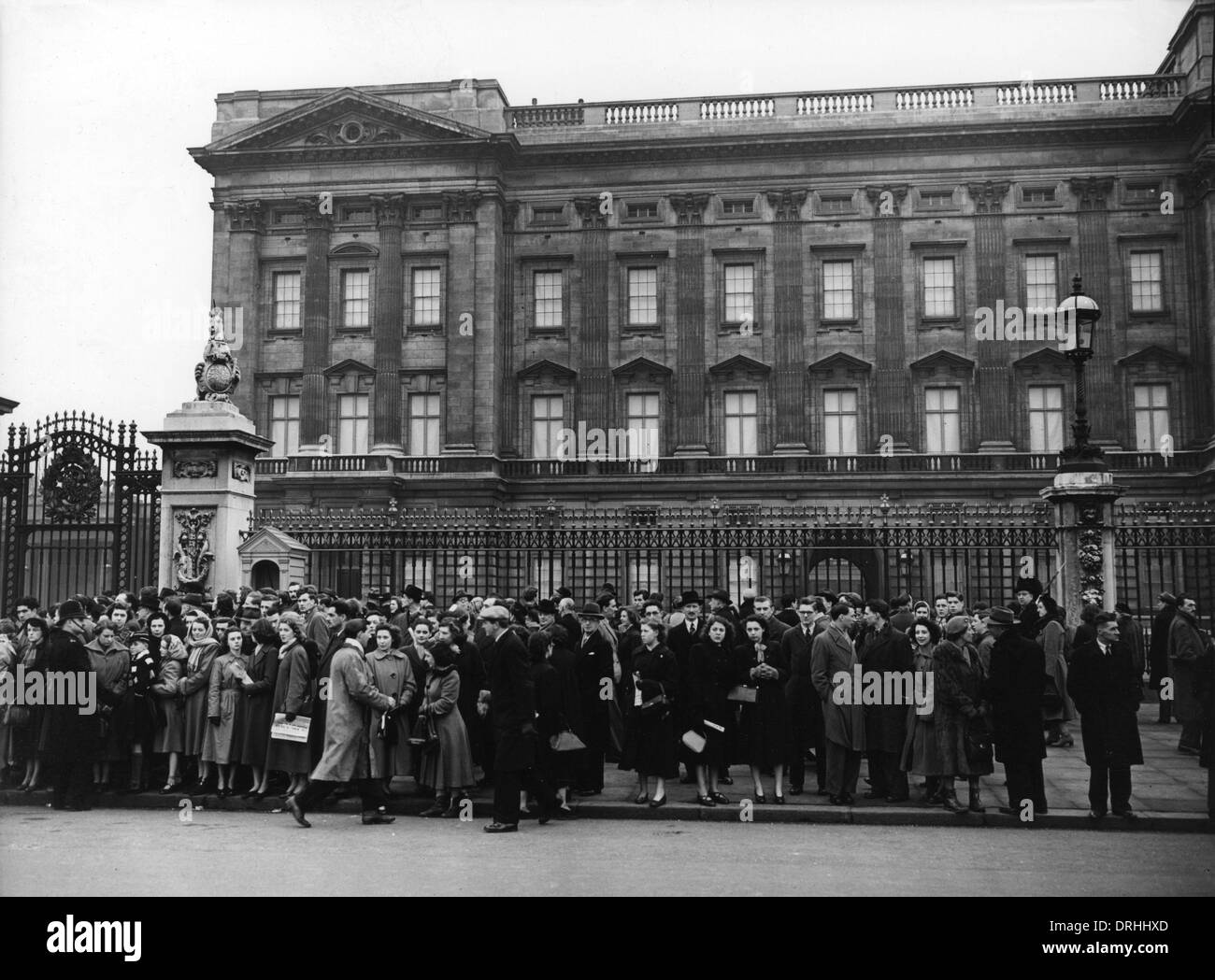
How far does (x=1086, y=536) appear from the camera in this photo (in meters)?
17.2

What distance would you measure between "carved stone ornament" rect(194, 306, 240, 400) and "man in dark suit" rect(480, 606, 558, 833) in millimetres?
7729

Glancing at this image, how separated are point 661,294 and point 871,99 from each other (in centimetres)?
979

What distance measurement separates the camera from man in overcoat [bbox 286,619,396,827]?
1140 cm

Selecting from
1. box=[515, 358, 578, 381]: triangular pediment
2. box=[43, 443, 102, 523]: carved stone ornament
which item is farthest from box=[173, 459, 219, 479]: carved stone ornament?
box=[515, 358, 578, 381]: triangular pediment

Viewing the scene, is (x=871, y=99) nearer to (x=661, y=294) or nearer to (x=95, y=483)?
(x=661, y=294)

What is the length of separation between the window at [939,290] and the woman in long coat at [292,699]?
31.0 meters

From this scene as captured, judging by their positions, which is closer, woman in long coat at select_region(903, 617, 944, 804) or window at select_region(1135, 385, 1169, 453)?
woman in long coat at select_region(903, 617, 944, 804)

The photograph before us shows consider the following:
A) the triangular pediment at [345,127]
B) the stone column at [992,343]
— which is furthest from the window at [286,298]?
the stone column at [992,343]

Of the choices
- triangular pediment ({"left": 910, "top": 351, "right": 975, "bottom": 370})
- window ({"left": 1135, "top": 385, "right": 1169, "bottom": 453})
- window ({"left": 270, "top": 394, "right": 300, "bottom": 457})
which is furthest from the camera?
window ({"left": 270, "top": 394, "right": 300, "bottom": 457})

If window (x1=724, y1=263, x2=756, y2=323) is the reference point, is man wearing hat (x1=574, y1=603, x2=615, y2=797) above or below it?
below

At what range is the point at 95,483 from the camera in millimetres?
17297

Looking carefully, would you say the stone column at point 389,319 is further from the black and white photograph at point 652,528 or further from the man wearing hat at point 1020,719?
the man wearing hat at point 1020,719

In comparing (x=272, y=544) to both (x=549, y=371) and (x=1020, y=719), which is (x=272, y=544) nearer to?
(x=1020, y=719)

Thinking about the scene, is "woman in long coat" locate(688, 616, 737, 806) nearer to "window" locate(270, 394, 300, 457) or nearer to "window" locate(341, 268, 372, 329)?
"window" locate(270, 394, 300, 457)
